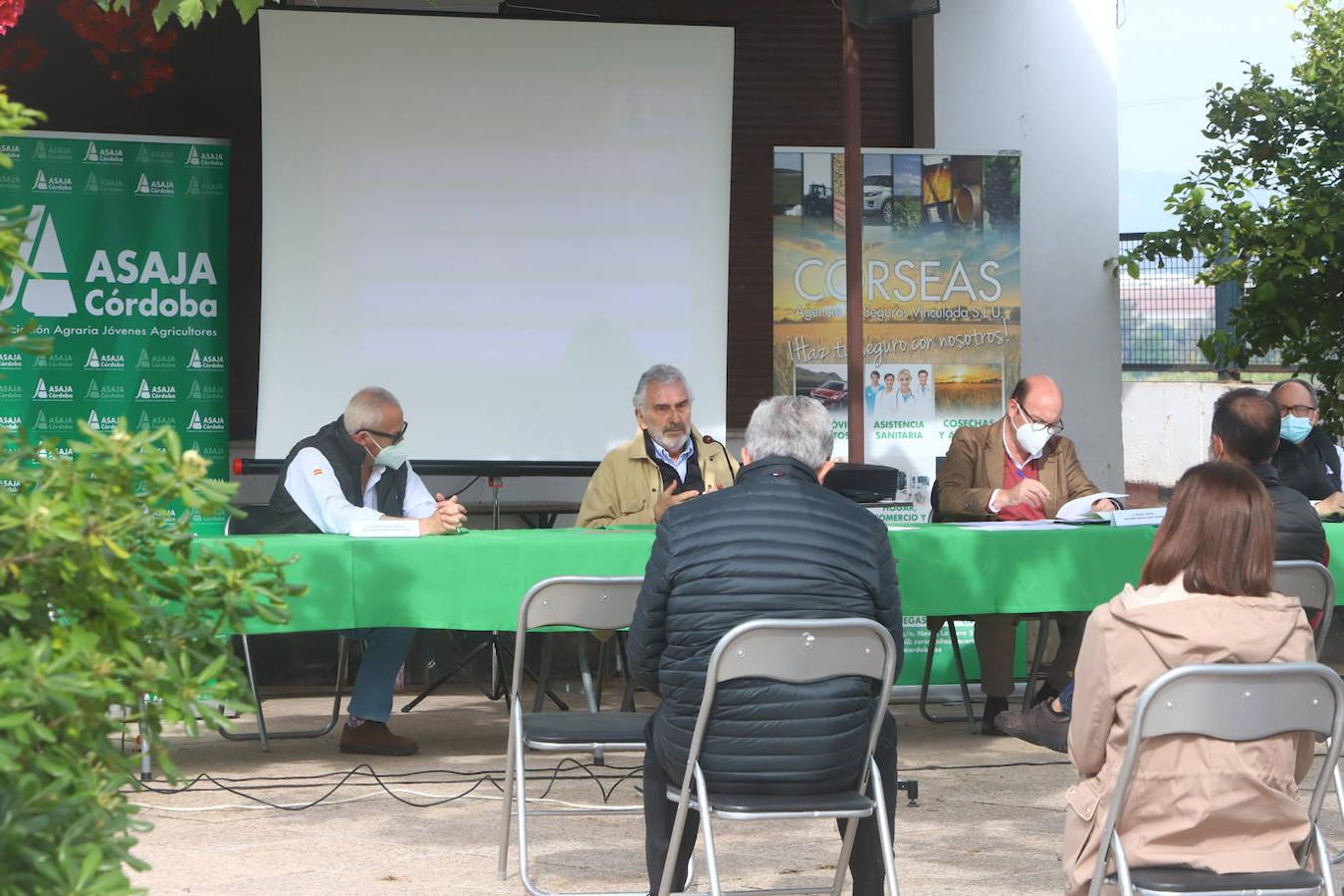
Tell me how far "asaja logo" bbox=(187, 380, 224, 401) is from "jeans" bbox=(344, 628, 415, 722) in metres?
2.14

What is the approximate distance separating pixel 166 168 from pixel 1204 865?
229 inches

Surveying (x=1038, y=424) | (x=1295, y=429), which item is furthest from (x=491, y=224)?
(x=1295, y=429)

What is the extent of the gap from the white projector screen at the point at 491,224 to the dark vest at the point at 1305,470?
2.35m

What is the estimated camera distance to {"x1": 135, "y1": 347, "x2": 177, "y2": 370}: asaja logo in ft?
24.0

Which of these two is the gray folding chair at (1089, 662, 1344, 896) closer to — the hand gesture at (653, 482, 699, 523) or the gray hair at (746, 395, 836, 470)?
the gray hair at (746, 395, 836, 470)

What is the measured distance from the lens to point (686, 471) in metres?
6.11

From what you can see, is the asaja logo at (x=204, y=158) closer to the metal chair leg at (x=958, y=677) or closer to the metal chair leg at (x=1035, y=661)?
the metal chair leg at (x=958, y=677)

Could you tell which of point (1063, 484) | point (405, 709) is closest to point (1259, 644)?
point (1063, 484)

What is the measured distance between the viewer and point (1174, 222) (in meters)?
8.57

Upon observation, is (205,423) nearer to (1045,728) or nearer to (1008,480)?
(1008,480)

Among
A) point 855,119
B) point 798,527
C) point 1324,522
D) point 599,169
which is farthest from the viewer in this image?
point 599,169

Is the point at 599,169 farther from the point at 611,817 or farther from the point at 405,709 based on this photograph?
the point at 611,817

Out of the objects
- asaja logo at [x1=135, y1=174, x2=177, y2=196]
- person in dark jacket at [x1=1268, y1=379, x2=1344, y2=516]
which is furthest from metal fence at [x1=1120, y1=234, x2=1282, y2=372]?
asaja logo at [x1=135, y1=174, x2=177, y2=196]

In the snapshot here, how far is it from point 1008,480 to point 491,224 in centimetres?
255
